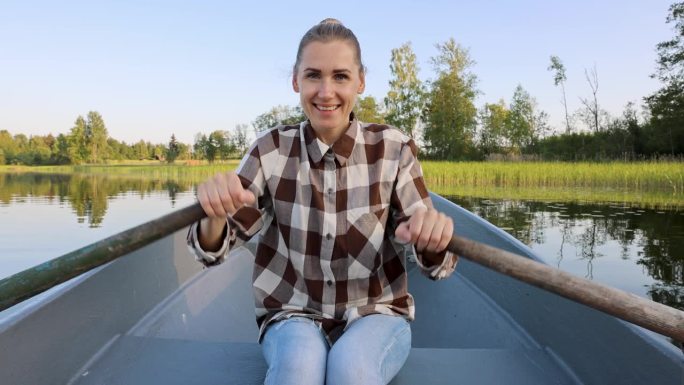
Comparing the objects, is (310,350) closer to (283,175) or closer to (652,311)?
(283,175)

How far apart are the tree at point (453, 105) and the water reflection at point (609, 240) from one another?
17.8m

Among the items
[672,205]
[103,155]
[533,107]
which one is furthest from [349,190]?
[103,155]

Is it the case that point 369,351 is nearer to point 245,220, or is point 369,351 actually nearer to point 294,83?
point 245,220

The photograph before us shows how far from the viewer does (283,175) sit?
131 centimetres

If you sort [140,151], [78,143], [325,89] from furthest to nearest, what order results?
[140,151]
[78,143]
[325,89]

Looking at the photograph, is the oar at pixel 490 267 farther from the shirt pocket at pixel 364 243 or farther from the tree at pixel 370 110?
→ the tree at pixel 370 110

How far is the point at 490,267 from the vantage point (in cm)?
104

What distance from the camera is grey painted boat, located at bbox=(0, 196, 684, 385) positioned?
3.83ft

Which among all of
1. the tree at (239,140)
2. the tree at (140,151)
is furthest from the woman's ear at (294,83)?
the tree at (140,151)

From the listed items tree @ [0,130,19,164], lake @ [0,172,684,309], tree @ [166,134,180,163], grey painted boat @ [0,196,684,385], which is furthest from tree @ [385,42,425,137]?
tree @ [0,130,19,164]

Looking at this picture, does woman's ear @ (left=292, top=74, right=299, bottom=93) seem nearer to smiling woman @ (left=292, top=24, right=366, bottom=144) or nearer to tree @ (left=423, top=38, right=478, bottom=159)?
smiling woman @ (left=292, top=24, right=366, bottom=144)

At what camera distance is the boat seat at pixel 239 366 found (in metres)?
1.32

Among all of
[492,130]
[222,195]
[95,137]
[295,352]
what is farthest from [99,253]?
[95,137]

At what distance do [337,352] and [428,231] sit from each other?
0.32 meters
